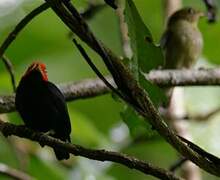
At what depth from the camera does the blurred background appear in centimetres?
422

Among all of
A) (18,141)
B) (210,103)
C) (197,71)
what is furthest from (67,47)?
(197,71)

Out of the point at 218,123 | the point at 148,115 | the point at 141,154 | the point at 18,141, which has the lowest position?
the point at 218,123

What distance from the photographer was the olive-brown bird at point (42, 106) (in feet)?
7.01

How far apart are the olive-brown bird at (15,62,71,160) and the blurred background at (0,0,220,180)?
167 cm

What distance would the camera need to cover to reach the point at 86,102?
16.1 feet

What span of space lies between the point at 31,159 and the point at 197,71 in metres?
1.25

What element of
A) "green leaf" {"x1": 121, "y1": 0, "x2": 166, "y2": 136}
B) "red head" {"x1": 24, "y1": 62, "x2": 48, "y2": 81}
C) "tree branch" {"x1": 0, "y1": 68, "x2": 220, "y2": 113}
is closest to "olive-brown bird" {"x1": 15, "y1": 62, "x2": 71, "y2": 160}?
"red head" {"x1": 24, "y1": 62, "x2": 48, "y2": 81}

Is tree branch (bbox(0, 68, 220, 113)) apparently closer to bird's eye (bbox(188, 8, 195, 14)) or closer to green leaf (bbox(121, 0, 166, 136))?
green leaf (bbox(121, 0, 166, 136))

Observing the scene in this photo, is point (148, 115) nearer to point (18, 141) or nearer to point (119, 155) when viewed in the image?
point (119, 155)

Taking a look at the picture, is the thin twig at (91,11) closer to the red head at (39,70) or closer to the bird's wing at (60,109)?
the red head at (39,70)

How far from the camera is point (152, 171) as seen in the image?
1.71m

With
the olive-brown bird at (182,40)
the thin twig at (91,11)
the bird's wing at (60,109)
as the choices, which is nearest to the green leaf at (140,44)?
the bird's wing at (60,109)

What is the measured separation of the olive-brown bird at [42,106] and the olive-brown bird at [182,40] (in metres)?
3.22

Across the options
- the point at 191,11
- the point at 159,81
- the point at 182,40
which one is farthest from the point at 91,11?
the point at 182,40
